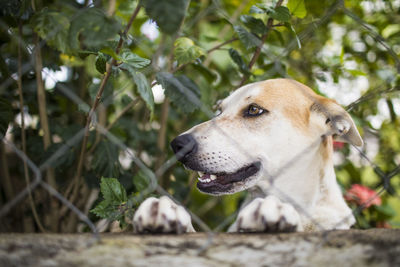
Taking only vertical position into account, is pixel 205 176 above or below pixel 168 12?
below

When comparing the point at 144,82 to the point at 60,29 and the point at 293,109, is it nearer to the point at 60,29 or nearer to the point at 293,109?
the point at 60,29

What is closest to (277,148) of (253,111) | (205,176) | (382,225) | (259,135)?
(259,135)

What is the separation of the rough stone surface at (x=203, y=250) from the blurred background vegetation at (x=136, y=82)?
0.17m

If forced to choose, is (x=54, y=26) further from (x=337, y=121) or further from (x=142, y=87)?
(x=337, y=121)

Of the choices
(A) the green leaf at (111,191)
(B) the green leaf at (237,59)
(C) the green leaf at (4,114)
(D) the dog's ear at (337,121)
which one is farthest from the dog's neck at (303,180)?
(C) the green leaf at (4,114)

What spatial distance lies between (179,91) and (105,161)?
0.51 m

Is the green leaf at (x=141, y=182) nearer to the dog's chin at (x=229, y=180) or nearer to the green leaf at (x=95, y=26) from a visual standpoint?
the dog's chin at (x=229, y=180)

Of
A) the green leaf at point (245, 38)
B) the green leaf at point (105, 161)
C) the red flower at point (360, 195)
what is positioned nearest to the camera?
the green leaf at point (245, 38)

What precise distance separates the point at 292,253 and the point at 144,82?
70cm

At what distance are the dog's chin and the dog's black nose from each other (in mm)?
103

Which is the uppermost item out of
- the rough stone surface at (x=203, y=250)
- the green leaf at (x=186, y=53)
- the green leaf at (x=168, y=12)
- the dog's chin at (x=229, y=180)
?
the green leaf at (x=186, y=53)

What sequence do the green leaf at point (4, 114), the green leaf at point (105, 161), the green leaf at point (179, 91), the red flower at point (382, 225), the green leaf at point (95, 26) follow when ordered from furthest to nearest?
the red flower at point (382, 225) < the green leaf at point (105, 161) < the green leaf at point (179, 91) < the green leaf at point (4, 114) < the green leaf at point (95, 26)

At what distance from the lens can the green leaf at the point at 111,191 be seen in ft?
4.31

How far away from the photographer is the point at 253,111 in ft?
6.06
